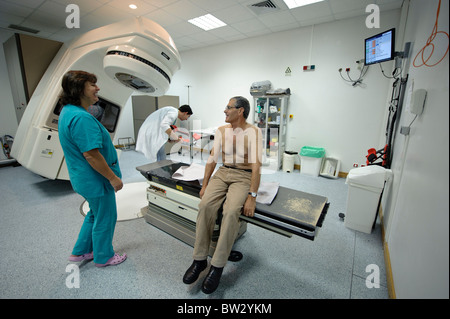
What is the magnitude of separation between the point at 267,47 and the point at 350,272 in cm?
417

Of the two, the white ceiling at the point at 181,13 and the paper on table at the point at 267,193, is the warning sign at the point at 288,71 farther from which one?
the paper on table at the point at 267,193

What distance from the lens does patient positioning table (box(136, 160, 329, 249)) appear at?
1.28 m

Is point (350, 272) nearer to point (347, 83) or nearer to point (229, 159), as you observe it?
point (229, 159)

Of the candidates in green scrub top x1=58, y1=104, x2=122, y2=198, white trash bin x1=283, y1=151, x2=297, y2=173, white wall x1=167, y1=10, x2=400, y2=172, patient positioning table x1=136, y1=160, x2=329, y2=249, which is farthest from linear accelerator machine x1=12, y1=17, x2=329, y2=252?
white wall x1=167, y1=10, x2=400, y2=172

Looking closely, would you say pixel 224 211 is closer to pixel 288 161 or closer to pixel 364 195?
pixel 364 195

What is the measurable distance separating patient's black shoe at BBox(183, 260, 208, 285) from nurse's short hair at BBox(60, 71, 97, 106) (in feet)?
4.41

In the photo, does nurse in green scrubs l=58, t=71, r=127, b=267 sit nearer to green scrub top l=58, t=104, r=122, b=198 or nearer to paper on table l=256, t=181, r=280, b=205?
green scrub top l=58, t=104, r=122, b=198

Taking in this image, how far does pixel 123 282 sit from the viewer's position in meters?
1.45

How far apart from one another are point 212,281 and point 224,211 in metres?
0.46

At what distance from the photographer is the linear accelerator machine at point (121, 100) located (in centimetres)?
139

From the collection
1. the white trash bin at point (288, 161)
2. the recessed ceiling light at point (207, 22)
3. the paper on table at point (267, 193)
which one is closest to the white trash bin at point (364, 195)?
the paper on table at point (267, 193)

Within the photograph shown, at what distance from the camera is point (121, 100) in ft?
9.00

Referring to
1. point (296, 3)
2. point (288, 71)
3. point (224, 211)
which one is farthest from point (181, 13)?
point (224, 211)


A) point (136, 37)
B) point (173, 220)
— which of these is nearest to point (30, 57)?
point (136, 37)
